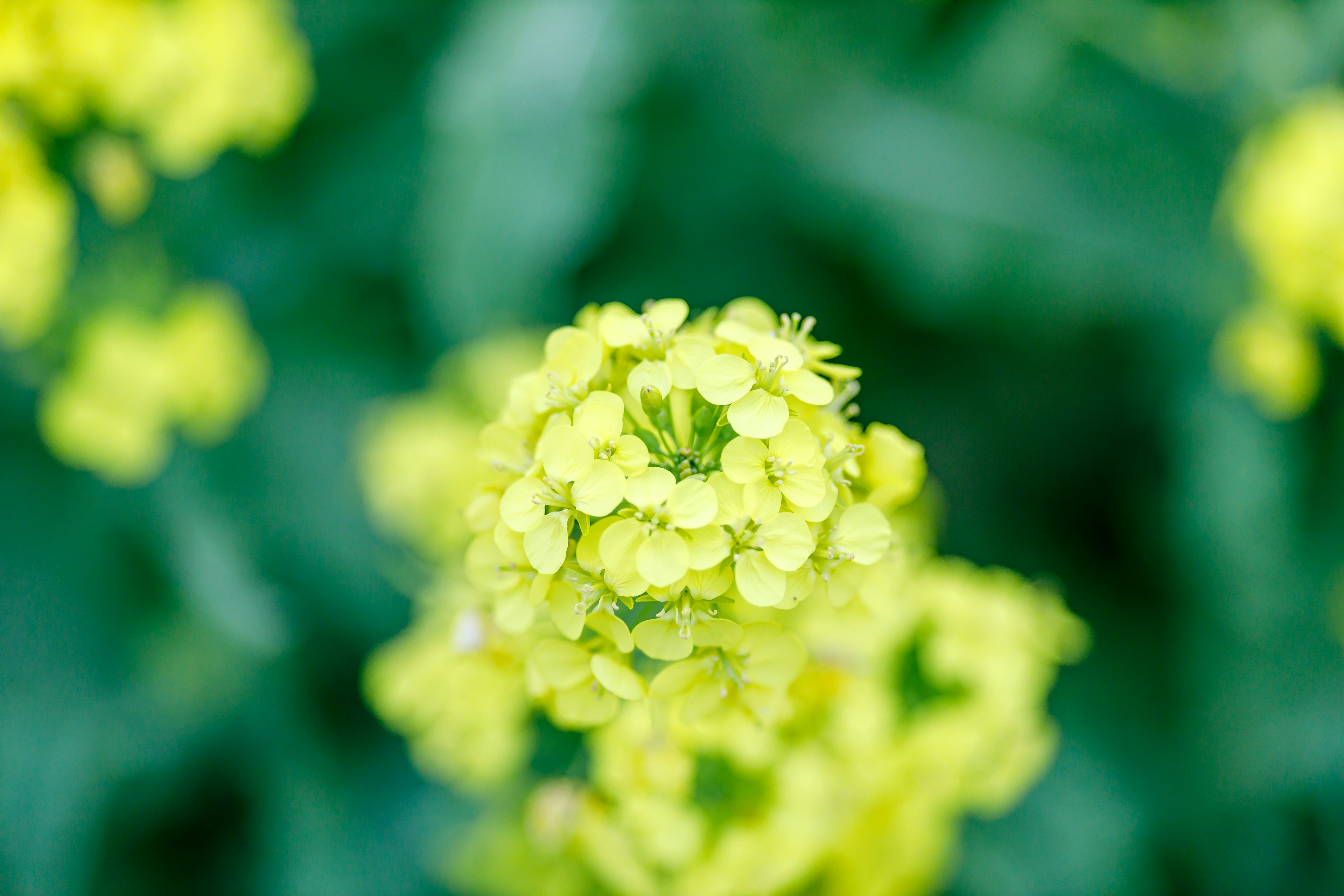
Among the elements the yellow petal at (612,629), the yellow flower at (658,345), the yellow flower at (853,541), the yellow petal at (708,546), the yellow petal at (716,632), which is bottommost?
the yellow petal at (612,629)

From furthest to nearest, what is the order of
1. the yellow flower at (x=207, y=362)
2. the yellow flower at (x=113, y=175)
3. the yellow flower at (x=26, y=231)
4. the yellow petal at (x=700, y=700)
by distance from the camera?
the yellow flower at (x=207, y=362)
the yellow flower at (x=113, y=175)
the yellow flower at (x=26, y=231)
the yellow petal at (x=700, y=700)

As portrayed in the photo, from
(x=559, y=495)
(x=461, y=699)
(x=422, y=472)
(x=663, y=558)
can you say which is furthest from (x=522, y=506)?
(x=422, y=472)

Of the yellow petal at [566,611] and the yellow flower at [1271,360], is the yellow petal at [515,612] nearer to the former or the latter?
the yellow petal at [566,611]

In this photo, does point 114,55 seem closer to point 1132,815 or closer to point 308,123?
point 308,123

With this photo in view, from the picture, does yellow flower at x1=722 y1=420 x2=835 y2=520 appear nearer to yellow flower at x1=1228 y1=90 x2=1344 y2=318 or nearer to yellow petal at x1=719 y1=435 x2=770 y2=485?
yellow petal at x1=719 y1=435 x2=770 y2=485

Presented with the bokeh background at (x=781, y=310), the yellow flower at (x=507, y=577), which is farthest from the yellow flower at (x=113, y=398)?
the yellow flower at (x=507, y=577)

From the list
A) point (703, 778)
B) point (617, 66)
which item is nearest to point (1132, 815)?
point (703, 778)

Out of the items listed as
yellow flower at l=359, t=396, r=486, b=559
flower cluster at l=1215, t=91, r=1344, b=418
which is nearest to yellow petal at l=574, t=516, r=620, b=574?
yellow flower at l=359, t=396, r=486, b=559

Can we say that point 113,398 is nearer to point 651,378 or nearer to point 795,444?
point 651,378
